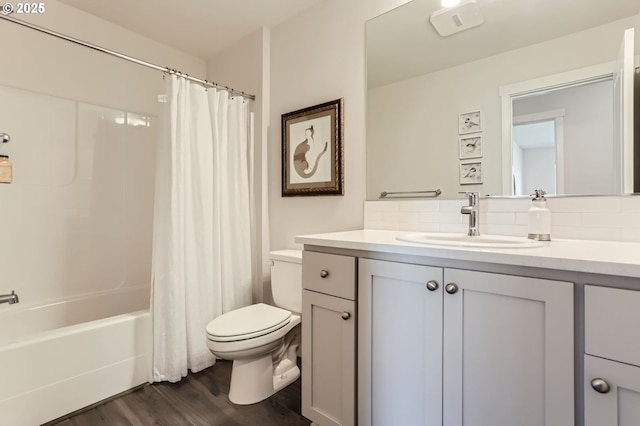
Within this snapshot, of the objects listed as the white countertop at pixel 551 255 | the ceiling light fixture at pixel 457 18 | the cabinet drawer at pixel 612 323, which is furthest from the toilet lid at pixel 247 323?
the ceiling light fixture at pixel 457 18

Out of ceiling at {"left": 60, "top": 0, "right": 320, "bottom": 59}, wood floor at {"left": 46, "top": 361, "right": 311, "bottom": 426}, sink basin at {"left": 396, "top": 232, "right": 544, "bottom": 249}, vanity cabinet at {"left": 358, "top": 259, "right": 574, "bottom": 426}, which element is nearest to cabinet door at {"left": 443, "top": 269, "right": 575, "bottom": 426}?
vanity cabinet at {"left": 358, "top": 259, "right": 574, "bottom": 426}

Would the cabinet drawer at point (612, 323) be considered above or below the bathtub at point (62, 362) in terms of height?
above

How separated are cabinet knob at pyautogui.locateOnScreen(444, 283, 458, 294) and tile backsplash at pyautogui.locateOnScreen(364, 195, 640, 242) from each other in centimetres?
58

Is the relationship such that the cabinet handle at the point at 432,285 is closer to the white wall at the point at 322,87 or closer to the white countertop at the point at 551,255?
the white countertop at the point at 551,255

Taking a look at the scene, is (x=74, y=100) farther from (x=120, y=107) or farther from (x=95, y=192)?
(x=95, y=192)

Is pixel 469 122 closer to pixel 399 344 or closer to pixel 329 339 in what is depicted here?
pixel 399 344

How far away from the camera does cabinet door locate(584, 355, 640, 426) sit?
717mm

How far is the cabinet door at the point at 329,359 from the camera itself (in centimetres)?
120

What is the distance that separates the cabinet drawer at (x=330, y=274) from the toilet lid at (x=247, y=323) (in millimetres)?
389

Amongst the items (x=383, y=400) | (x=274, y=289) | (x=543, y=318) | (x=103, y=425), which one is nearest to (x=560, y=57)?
(x=543, y=318)

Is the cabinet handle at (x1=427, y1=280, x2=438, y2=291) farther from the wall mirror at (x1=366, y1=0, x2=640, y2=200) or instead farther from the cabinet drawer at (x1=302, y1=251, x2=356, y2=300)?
the wall mirror at (x1=366, y1=0, x2=640, y2=200)

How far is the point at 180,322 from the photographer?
182 cm

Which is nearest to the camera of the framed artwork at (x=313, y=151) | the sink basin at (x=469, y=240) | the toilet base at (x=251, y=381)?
the sink basin at (x=469, y=240)

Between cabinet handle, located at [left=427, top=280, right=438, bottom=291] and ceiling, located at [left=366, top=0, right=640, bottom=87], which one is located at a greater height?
ceiling, located at [left=366, top=0, right=640, bottom=87]
